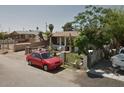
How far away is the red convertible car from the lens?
47.5ft

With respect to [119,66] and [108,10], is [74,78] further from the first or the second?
[108,10]

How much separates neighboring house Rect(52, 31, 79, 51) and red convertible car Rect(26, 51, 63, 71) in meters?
8.69

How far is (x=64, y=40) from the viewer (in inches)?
1104

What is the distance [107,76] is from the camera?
1260cm

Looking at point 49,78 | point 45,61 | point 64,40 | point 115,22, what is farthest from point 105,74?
point 64,40

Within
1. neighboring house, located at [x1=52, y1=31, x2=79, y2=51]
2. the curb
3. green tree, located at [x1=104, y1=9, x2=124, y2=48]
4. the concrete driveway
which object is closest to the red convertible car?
the concrete driveway

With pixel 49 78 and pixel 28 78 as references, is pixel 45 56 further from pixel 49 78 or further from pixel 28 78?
pixel 28 78

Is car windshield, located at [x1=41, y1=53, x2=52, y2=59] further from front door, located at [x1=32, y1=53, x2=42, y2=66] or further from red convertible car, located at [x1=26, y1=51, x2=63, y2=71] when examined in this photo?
front door, located at [x1=32, y1=53, x2=42, y2=66]

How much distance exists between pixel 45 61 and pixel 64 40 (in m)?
13.5

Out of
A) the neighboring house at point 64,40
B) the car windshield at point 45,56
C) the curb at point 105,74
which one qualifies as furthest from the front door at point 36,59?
the neighboring house at point 64,40

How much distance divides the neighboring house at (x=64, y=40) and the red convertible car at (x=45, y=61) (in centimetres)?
869

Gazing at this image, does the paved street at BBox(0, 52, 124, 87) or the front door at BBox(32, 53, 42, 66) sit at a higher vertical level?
the front door at BBox(32, 53, 42, 66)
